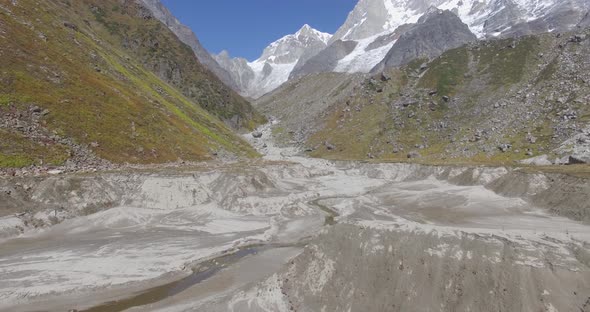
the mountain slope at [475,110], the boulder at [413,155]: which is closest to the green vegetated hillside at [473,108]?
the mountain slope at [475,110]

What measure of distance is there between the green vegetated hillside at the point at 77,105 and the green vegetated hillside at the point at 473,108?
45.7m

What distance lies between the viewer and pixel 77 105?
69188 mm

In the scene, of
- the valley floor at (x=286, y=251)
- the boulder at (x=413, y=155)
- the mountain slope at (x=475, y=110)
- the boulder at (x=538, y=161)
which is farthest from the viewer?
the boulder at (x=413, y=155)

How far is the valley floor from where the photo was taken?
21.0 m

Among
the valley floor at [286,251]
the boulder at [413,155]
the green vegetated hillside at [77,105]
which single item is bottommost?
the valley floor at [286,251]

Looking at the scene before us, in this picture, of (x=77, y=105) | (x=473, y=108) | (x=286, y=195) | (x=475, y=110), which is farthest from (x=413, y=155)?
(x=77, y=105)

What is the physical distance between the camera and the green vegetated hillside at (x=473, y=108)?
9512 cm

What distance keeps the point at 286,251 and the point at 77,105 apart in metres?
53.2

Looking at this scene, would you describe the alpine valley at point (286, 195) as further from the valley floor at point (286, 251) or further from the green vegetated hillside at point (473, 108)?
the green vegetated hillside at point (473, 108)

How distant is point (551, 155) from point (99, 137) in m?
87.0

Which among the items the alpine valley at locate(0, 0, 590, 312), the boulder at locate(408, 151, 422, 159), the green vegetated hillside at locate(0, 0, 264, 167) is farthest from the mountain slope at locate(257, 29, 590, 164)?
the green vegetated hillside at locate(0, 0, 264, 167)

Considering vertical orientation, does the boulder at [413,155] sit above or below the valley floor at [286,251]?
above

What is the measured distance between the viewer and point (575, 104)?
313 feet

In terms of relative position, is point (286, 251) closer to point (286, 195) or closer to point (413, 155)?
point (286, 195)
